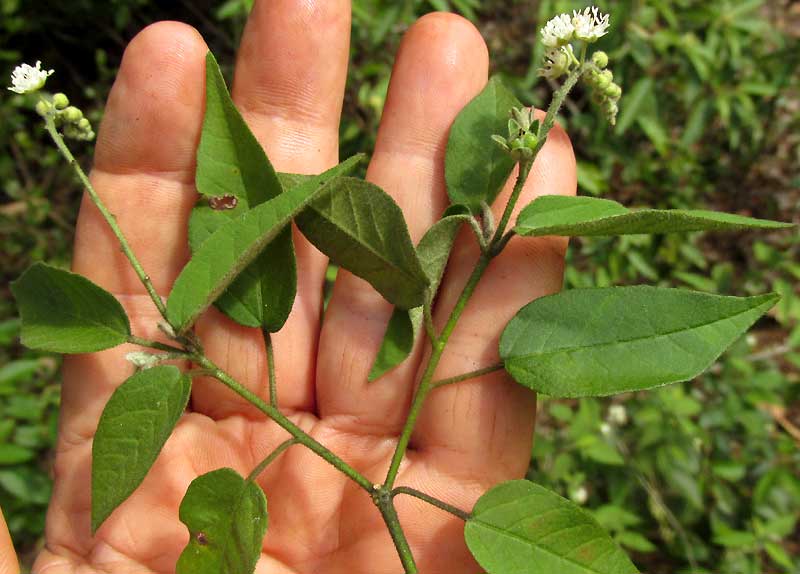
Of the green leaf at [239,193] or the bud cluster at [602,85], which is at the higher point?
the bud cluster at [602,85]

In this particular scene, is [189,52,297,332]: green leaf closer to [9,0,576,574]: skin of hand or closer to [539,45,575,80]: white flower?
[9,0,576,574]: skin of hand

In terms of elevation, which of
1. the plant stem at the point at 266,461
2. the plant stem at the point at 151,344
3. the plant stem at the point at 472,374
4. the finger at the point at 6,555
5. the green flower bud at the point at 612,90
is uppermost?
the green flower bud at the point at 612,90

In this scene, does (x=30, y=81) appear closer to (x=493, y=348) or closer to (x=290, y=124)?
(x=290, y=124)

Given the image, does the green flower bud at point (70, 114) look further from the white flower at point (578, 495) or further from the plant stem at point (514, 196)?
the white flower at point (578, 495)

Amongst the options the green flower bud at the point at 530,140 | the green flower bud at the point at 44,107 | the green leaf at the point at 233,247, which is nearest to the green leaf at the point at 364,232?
the green leaf at the point at 233,247

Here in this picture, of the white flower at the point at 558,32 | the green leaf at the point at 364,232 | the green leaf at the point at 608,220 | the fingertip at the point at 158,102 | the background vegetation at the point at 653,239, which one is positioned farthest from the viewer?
the background vegetation at the point at 653,239

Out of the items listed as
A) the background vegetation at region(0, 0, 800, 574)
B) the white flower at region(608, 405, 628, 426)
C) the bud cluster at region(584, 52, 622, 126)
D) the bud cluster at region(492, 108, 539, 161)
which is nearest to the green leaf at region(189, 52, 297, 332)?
the bud cluster at region(492, 108, 539, 161)

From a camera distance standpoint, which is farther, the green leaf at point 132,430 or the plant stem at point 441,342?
the plant stem at point 441,342
